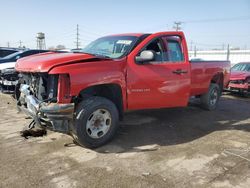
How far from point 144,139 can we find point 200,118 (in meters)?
2.40

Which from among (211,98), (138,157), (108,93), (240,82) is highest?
(108,93)

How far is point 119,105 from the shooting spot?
503cm

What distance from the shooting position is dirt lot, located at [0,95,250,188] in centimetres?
360

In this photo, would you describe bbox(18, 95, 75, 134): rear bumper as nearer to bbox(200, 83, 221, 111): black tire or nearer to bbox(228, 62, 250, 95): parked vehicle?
bbox(200, 83, 221, 111): black tire

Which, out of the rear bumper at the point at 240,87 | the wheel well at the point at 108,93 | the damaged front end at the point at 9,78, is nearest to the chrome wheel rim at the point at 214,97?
the rear bumper at the point at 240,87

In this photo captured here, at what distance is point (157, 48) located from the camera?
5672 mm

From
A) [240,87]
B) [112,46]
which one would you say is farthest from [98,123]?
[240,87]

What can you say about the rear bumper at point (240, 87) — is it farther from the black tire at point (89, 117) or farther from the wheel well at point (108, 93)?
the black tire at point (89, 117)

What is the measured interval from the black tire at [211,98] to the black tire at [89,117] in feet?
12.7

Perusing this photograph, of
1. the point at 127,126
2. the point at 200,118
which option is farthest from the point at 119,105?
the point at 200,118

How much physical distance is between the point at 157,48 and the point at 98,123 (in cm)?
207

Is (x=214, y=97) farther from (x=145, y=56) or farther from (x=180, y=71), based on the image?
(x=145, y=56)

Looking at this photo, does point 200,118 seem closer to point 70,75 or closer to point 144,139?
point 144,139

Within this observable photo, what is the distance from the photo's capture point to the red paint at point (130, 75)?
425 cm
